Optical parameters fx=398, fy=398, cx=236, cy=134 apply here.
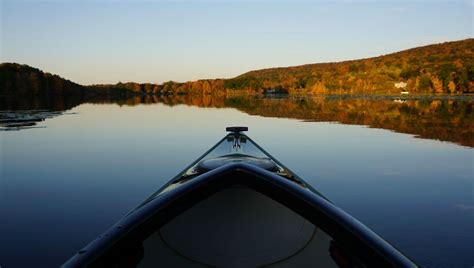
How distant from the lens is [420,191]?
30.0 feet

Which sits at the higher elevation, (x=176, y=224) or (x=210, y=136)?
(x=176, y=224)

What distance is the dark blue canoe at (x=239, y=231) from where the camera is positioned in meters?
2.47

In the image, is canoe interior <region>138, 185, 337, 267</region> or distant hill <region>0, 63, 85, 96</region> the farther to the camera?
distant hill <region>0, 63, 85, 96</region>

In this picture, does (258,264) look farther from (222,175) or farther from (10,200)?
(10,200)

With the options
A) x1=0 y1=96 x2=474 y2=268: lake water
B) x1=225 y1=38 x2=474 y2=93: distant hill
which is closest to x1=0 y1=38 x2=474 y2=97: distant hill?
x1=225 y1=38 x2=474 y2=93: distant hill

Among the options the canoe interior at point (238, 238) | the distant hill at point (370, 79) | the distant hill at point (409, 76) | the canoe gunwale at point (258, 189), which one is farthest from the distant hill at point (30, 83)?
the canoe gunwale at point (258, 189)

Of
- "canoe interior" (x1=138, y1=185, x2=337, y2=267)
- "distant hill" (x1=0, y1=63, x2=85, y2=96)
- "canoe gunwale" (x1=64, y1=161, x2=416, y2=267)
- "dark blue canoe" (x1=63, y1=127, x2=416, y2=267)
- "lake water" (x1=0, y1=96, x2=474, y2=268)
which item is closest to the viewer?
"canoe gunwale" (x1=64, y1=161, x2=416, y2=267)

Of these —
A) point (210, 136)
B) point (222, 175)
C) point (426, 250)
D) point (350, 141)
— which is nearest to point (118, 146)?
point (210, 136)

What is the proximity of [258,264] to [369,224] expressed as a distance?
3957 mm

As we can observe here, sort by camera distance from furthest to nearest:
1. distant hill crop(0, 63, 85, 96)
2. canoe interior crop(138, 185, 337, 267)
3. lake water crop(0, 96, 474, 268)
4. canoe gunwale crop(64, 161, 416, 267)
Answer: distant hill crop(0, 63, 85, 96)
lake water crop(0, 96, 474, 268)
canoe interior crop(138, 185, 337, 267)
canoe gunwale crop(64, 161, 416, 267)

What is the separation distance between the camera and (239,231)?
3514mm

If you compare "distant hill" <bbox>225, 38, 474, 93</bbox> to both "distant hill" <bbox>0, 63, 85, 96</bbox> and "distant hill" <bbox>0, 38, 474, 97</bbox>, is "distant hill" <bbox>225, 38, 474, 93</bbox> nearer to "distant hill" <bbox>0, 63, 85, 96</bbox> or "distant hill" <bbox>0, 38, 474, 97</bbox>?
"distant hill" <bbox>0, 38, 474, 97</bbox>

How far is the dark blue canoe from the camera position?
2.47 m

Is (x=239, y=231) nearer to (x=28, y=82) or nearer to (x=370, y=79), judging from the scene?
(x=28, y=82)
